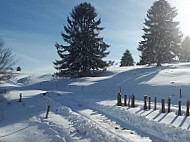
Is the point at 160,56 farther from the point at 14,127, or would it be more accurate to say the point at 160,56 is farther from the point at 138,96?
the point at 14,127

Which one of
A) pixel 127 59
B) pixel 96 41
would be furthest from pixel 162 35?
pixel 127 59

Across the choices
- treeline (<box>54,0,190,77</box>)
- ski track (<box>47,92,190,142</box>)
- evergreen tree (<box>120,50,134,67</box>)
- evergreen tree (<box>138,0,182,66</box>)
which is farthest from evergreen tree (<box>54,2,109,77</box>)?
evergreen tree (<box>120,50,134,67</box>)

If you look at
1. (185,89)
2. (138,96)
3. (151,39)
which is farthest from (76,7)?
(185,89)

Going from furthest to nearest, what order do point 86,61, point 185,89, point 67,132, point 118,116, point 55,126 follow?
1. point 86,61
2. point 185,89
3. point 118,116
4. point 55,126
5. point 67,132

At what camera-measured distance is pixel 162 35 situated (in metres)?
23.6

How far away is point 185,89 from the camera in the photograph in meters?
11.0

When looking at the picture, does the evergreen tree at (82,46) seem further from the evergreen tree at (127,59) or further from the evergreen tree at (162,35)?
the evergreen tree at (127,59)

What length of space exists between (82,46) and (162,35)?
530 inches

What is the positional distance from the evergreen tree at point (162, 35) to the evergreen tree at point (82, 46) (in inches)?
294

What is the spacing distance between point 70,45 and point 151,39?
45.0ft

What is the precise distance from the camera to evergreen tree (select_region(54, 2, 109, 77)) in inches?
919

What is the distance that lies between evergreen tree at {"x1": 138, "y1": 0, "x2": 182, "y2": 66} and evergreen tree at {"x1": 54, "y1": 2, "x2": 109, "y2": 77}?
748cm

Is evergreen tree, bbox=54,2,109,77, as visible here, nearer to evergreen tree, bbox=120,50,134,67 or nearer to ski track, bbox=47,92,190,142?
ski track, bbox=47,92,190,142

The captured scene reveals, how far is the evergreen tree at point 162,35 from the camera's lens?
76.0 feet
